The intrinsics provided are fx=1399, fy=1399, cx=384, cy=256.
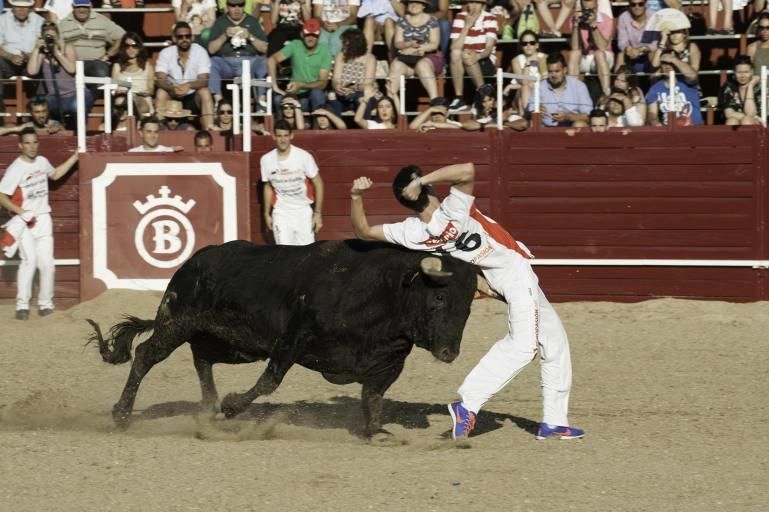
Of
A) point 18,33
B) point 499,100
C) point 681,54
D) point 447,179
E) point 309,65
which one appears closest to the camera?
point 447,179

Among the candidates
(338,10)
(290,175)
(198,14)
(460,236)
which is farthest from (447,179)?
(198,14)

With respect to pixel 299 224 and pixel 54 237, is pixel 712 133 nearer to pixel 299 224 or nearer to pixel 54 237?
pixel 299 224

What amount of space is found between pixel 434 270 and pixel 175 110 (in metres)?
7.80

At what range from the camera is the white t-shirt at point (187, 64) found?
14.2m

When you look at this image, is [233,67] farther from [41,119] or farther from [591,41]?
[591,41]

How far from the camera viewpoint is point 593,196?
1354cm

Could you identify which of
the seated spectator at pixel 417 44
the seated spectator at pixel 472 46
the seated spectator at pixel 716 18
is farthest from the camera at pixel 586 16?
the seated spectator at pixel 417 44

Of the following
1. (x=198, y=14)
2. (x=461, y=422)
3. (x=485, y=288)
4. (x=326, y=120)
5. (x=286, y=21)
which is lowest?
(x=461, y=422)

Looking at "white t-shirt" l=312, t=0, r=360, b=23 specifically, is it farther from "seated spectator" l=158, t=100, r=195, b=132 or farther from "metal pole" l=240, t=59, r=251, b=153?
"seated spectator" l=158, t=100, r=195, b=132

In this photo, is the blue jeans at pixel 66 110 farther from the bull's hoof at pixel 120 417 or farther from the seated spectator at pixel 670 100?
the bull's hoof at pixel 120 417

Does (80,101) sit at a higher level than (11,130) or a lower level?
higher

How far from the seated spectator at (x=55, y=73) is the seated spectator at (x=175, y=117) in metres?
0.76

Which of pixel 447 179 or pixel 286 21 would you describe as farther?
pixel 286 21

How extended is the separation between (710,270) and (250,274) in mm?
6804
